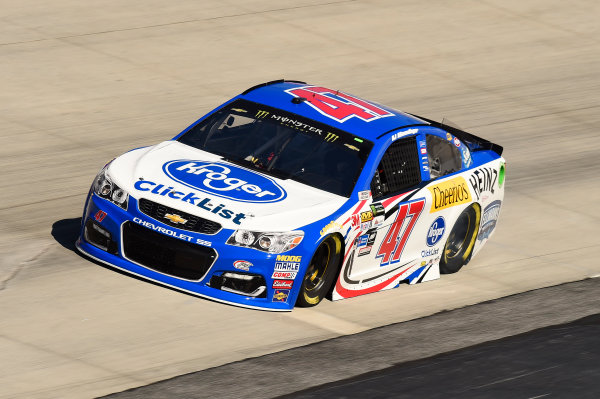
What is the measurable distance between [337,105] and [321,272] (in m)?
1.77

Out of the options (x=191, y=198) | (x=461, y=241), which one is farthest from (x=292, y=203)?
(x=461, y=241)

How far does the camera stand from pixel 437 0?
22.3 meters

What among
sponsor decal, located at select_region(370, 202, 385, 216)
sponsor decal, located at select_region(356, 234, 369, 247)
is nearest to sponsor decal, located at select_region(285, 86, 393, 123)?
sponsor decal, located at select_region(370, 202, 385, 216)

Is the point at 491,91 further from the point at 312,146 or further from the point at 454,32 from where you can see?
the point at 312,146

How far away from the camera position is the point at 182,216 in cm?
936

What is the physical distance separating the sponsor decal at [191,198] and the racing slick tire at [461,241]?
2.53 meters

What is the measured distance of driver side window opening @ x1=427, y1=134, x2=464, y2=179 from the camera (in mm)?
11055

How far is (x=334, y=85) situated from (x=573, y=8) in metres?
7.45

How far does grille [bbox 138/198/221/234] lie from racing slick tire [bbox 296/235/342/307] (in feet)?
2.83

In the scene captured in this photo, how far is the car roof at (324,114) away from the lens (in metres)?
10.6

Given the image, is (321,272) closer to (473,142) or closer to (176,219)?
(176,219)

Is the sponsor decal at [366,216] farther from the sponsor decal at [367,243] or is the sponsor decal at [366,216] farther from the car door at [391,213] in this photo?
the sponsor decal at [367,243]

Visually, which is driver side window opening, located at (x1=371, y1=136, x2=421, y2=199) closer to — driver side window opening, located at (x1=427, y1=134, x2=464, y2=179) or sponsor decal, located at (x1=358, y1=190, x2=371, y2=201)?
sponsor decal, located at (x1=358, y1=190, x2=371, y2=201)

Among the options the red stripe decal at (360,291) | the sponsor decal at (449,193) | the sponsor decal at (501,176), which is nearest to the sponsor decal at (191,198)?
the red stripe decal at (360,291)
